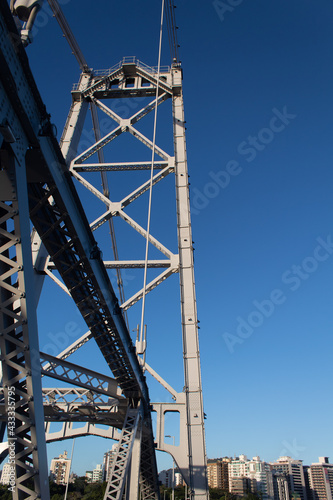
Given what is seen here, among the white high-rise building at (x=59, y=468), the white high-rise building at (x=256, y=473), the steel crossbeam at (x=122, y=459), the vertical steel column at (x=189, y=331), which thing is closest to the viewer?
the steel crossbeam at (x=122, y=459)

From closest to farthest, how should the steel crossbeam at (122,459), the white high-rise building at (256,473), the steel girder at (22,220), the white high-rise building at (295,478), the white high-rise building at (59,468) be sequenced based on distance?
the steel girder at (22,220)
the steel crossbeam at (122,459)
the white high-rise building at (59,468)
the white high-rise building at (256,473)
the white high-rise building at (295,478)

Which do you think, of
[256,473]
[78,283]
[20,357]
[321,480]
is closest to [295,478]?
[321,480]

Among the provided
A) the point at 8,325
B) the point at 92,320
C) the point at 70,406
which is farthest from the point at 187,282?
the point at 8,325

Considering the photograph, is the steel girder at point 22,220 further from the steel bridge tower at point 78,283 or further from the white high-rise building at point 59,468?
the white high-rise building at point 59,468

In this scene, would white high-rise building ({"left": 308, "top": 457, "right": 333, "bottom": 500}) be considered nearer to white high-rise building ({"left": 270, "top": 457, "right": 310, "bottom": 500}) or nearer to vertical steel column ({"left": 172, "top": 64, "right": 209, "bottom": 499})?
white high-rise building ({"left": 270, "top": 457, "right": 310, "bottom": 500})

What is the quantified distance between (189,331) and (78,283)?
4.80m

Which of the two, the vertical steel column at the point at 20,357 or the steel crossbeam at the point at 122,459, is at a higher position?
the vertical steel column at the point at 20,357

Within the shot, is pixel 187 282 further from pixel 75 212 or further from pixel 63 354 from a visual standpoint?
pixel 75 212

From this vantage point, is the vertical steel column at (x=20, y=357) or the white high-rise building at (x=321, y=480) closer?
the vertical steel column at (x=20, y=357)


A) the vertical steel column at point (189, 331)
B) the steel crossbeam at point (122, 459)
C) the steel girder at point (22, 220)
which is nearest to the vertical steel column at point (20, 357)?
the steel girder at point (22, 220)

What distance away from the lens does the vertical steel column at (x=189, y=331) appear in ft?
33.6

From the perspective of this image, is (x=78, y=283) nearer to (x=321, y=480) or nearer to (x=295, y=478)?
(x=295, y=478)

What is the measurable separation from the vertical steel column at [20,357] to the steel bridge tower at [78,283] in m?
0.01

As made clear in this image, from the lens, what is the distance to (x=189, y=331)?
38.5 ft
